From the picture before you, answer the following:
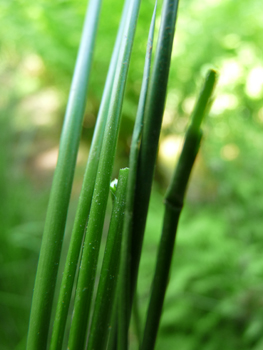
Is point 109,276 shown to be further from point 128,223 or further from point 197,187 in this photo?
point 197,187

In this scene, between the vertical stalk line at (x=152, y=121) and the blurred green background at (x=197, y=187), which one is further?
the blurred green background at (x=197, y=187)

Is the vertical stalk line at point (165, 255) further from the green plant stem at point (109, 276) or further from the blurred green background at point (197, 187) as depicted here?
the blurred green background at point (197, 187)

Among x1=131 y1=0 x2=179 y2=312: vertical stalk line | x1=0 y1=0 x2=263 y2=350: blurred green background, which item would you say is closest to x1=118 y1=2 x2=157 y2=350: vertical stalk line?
x1=131 y1=0 x2=179 y2=312: vertical stalk line

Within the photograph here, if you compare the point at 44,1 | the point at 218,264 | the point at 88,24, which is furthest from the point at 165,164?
the point at 88,24

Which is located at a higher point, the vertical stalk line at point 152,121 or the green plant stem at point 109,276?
the vertical stalk line at point 152,121

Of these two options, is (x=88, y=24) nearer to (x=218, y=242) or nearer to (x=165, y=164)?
(x=218, y=242)

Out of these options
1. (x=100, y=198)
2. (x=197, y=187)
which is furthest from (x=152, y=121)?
(x=197, y=187)

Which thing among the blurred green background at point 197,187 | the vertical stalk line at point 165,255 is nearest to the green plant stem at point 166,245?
the vertical stalk line at point 165,255
